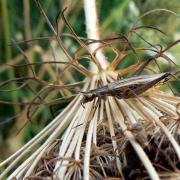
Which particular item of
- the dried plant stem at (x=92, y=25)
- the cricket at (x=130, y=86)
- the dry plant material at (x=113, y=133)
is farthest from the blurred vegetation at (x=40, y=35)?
the cricket at (x=130, y=86)

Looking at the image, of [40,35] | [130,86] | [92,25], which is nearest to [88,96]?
[130,86]

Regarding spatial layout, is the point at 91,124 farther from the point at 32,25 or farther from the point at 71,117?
the point at 32,25

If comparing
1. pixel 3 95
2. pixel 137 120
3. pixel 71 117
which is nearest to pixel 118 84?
pixel 137 120

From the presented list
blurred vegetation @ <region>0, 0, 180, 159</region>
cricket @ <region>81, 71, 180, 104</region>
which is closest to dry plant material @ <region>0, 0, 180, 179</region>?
cricket @ <region>81, 71, 180, 104</region>

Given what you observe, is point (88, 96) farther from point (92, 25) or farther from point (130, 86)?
point (92, 25)

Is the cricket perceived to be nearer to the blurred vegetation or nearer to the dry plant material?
the dry plant material

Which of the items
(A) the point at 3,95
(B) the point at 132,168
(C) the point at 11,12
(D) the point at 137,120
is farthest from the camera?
(C) the point at 11,12

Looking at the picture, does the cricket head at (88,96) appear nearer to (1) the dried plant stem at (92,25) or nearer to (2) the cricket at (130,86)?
(2) the cricket at (130,86)
